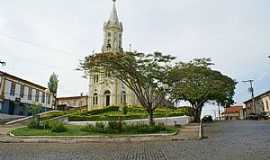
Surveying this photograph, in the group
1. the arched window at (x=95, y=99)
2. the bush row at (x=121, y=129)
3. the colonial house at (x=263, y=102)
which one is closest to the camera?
the bush row at (x=121, y=129)

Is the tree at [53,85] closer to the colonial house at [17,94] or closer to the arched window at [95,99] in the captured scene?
the colonial house at [17,94]

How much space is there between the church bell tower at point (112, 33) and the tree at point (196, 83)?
73.0 feet

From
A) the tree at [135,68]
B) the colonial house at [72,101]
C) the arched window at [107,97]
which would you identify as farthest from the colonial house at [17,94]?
the colonial house at [72,101]

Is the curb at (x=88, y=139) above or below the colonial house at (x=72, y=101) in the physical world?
below

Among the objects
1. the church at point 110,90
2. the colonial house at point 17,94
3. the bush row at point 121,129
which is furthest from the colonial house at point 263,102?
the bush row at point 121,129

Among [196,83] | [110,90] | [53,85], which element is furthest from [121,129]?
[53,85]

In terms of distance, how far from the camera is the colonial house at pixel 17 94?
41594 millimetres

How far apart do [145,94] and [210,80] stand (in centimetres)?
1441

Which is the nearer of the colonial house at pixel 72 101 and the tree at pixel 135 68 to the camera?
the tree at pixel 135 68

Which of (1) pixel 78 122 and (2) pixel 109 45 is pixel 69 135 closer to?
(1) pixel 78 122

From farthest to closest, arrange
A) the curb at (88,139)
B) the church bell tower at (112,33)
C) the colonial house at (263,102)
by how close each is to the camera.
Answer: the colonial house at (263,102) → the church bell tower at (112,33) → the curb at (88,139)

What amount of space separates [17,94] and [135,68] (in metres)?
28.6

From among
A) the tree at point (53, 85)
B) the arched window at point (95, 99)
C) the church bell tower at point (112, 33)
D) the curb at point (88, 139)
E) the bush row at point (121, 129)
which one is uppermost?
the church bell tower at point (112, 33)

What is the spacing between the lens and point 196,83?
3522cm
